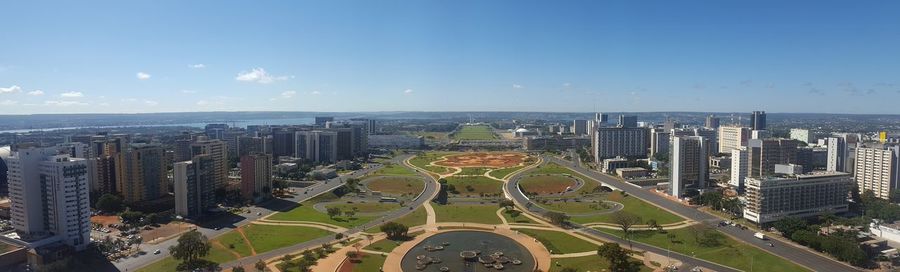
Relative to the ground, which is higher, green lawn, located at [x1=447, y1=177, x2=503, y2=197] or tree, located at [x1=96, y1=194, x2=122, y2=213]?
tree, located at [x1=96, y1=194, x2=122, y2=213]

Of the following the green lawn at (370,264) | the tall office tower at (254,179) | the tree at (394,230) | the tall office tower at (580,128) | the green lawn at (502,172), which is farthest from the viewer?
the tall office tower at (580,128)

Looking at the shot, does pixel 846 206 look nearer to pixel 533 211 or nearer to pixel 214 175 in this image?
pixel 533 211

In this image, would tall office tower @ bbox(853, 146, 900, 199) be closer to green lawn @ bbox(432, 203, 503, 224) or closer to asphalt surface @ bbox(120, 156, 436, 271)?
green lawn @ bbox(432, 203, 503, 224)

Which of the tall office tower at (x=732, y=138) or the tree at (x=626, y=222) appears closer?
the tree at (x=626, y=222)

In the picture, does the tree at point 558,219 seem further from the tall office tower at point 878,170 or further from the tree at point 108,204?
the tree at point 108,204

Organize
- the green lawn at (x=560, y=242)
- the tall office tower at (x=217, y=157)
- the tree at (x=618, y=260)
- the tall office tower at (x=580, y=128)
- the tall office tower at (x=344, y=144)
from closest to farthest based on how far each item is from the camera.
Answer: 1. the tree at (x=618, y=260)
2. the green lawn at (x=560, y=242)
3. the tall office tower at (x=217, y=157)
4. the tall office tower at (x=344, y=144)
5. the tall office tower at (x=580, y=128)

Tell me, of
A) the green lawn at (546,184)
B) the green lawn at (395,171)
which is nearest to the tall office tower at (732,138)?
the green lawn at (546,184)

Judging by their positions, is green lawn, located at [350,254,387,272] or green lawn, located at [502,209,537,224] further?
green lawn, located at [502,209,537,224]

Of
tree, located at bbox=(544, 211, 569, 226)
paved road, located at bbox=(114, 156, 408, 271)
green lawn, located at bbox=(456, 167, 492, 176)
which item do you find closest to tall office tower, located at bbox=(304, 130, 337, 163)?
paved road, located at bbox=(114, 156, 408, 271)

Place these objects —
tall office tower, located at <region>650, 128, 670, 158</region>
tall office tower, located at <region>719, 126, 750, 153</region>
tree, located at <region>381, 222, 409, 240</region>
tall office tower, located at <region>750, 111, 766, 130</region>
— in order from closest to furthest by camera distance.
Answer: tree, located at <region>381, 222, 409, 240</region> < tall office tower, located at <region>719, 126, 750, 153</region> < tall office tower, located at <region>650, 128, 670, 158</region> < tall office tower, located at <region>750, 111, 766, 130</region>
